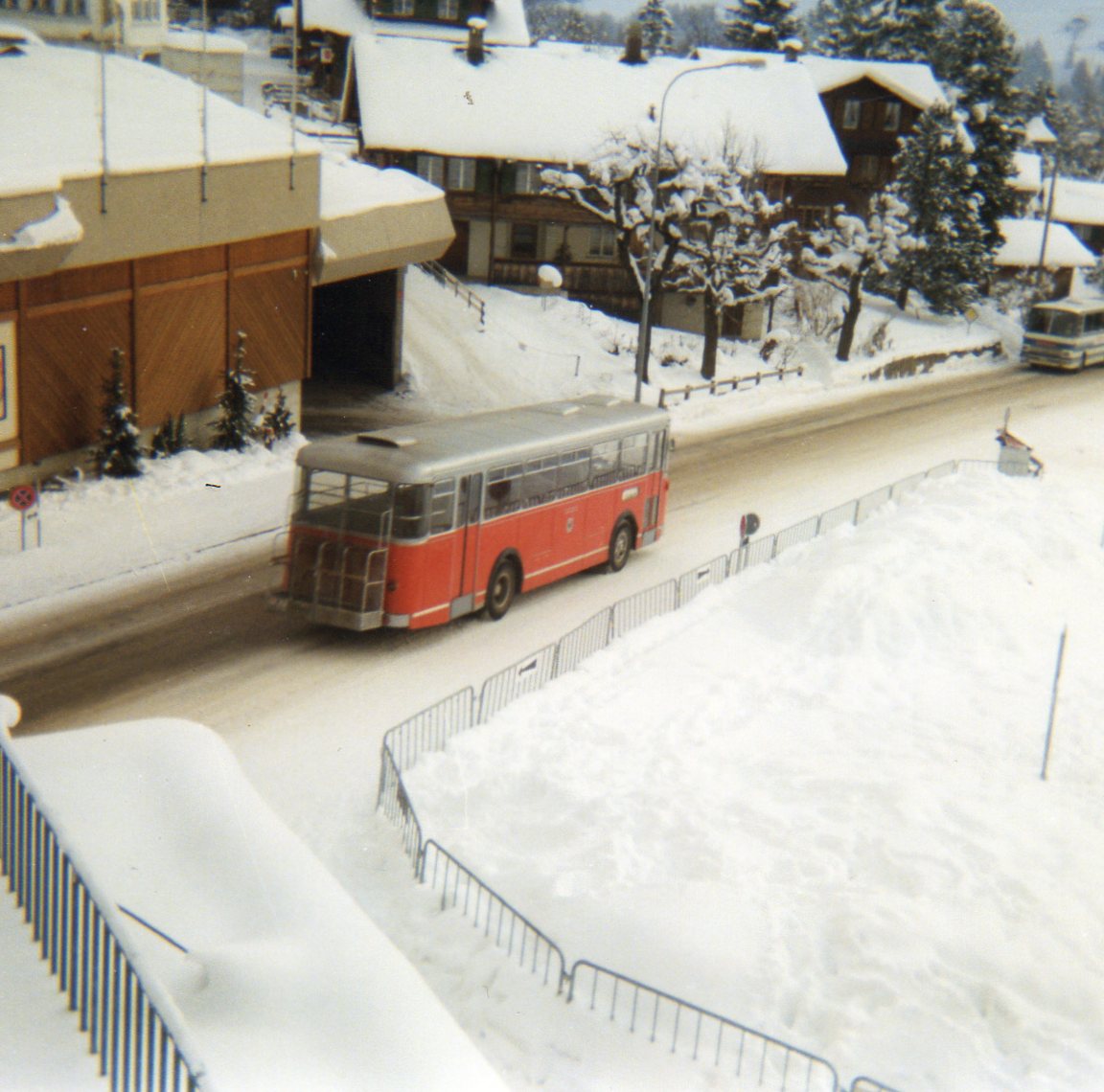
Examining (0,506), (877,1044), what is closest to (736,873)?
(877,1044)

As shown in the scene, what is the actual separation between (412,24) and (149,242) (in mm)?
41211

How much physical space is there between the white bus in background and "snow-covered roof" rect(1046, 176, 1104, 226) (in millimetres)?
35524

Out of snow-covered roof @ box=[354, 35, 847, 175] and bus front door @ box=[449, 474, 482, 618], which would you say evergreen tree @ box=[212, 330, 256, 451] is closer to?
bus front door @ box=[449, 474, 482, 618]

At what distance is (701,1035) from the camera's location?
10.5 meters

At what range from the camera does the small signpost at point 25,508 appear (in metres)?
19.5

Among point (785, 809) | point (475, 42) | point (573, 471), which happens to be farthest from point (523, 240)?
point (785, 809)

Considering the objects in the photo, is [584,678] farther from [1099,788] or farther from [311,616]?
[1099,788]

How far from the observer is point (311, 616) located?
17828 mm

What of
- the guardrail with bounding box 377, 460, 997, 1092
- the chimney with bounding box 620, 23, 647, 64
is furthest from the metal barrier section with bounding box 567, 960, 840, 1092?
the chimney with bounding box 620, 23, 647, 64

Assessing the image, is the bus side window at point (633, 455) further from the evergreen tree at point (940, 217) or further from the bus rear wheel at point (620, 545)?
the evergreen tree at point (940, 217)

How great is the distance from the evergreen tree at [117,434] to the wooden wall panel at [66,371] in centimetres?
40

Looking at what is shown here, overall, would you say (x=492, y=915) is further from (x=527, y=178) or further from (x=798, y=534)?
(x=527, y=178)

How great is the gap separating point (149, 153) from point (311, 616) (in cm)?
1065

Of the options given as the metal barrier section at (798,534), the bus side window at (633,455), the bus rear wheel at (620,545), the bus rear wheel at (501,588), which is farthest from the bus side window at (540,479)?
the metal barrier section at (798,534)
